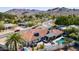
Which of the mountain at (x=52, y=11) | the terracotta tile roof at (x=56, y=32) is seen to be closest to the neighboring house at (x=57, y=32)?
the terracotta tile roof at (x=56, y=32)

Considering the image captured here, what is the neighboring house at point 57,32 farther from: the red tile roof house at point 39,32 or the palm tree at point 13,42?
the palm tree at point 13,42

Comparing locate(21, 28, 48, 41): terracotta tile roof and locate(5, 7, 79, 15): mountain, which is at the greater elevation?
locate(5, 7, 79, 15): mountain

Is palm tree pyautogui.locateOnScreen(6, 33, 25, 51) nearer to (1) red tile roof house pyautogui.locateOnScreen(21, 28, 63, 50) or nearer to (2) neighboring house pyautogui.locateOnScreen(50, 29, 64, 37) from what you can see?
(1) red tile roof house pyautogui.locateOnScreen(21, 28, 63, 50)

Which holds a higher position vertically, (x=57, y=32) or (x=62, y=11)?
(x=62, y=11)

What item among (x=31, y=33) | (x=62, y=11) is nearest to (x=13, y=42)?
(x=31, y=33)

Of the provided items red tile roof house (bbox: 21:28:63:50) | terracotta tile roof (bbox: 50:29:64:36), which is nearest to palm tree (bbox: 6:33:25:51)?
red tile roof house (bbox: 21:28:63:50)

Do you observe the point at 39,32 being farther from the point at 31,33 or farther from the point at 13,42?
the point at 13,42
